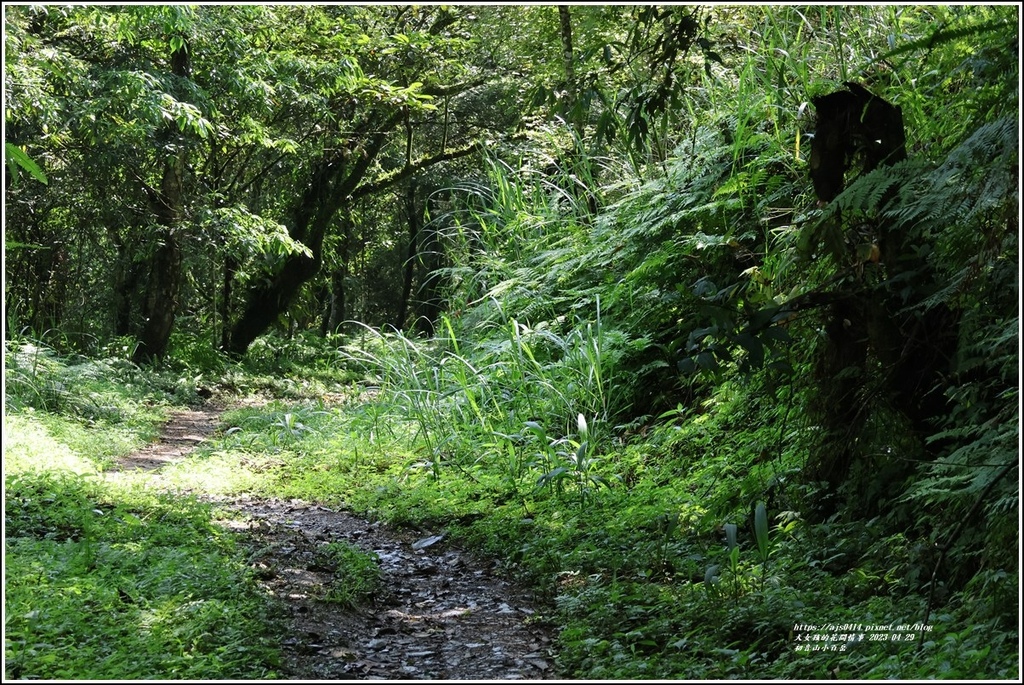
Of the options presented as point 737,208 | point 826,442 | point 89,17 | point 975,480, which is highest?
point 89,17

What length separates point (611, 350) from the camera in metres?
6.96

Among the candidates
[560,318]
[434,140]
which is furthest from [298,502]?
[434,140]

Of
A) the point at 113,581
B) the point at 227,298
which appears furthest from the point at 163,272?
the point at 113,581

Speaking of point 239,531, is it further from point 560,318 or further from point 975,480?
point 975,480

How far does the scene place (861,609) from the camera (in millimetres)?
3305

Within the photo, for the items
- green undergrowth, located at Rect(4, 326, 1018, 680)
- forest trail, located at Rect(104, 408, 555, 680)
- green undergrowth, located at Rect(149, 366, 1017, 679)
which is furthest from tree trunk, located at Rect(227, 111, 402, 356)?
forest trail, located at Rect(104, 408, 555, 680)

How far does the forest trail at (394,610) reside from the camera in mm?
3467

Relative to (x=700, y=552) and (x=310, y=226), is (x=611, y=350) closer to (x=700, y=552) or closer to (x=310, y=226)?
(x=700, y=552)

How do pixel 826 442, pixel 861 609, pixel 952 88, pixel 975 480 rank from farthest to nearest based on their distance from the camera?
pixel 952 88
pixel 826 442
pixel 861 609
pixel 975 480

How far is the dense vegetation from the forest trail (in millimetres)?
191

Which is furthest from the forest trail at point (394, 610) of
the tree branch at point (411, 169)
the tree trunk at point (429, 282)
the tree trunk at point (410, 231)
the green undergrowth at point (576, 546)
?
the tree trunk at point (410, 231)

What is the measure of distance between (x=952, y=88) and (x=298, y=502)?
16.7 feet

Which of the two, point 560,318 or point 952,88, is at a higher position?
point 952,88

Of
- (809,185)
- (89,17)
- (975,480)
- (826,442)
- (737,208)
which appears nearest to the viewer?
(975,480)
